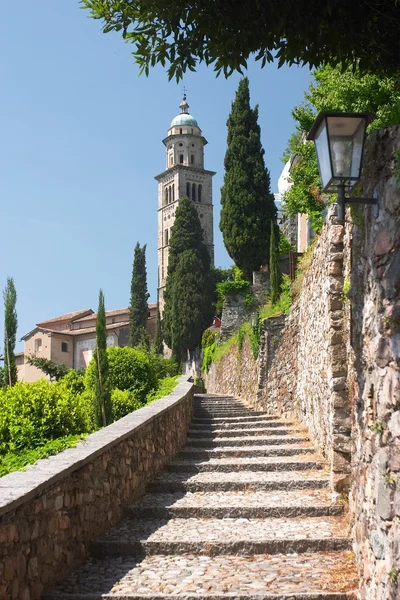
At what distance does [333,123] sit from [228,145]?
105 ft

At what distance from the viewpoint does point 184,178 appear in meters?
70.4

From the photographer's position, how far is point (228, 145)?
35094 millimetres

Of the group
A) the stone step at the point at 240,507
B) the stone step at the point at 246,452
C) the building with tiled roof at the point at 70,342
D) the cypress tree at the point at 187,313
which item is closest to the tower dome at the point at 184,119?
the building with tiled roof at the point at 70,342

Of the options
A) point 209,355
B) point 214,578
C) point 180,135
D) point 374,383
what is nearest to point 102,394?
point 214,578

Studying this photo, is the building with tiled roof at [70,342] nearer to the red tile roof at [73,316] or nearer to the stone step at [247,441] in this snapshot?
the red tile roof at [73,316]

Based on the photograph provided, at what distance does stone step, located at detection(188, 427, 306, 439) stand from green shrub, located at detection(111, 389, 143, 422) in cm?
189

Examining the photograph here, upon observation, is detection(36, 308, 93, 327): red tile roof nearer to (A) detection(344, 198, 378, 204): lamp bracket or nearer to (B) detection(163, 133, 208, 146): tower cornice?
(B) detection(163, 133, 208, 146): tower cornice

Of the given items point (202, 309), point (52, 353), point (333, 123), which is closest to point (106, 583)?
point (333, 123)

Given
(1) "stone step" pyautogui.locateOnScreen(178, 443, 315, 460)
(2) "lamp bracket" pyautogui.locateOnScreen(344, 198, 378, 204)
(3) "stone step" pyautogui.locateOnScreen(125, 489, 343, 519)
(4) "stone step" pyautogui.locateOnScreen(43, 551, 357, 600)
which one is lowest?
(4) "stone step" pyautogui.locateOnScreen(43, 551, 357, 600)

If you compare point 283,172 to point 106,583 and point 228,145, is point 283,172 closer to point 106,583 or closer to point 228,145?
point 228,145

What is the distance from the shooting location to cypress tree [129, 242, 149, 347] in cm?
5434

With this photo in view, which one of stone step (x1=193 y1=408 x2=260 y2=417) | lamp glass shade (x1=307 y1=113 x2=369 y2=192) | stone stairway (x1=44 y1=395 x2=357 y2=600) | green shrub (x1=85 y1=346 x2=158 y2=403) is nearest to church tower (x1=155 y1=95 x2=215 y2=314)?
green shrub (x1=85 y1=346 x2=158 y2=403)

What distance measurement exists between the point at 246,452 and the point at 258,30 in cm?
603

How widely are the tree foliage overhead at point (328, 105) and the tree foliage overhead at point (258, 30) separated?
5.89m
